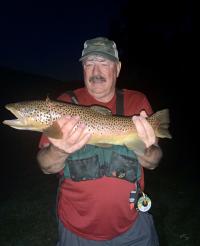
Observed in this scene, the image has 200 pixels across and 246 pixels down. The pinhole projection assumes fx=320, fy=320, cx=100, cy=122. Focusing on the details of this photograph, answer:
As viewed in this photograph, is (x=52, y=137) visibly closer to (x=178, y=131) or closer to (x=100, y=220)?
(x=100, y=220)

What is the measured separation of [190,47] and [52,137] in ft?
82.8

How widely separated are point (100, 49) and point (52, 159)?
5.32 ft

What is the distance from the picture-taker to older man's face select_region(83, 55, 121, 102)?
4.19 metres

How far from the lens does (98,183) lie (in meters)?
3.83

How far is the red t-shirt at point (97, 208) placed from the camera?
379cm

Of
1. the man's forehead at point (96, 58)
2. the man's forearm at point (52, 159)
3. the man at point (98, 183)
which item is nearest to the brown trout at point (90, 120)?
the man at point (98, 183)

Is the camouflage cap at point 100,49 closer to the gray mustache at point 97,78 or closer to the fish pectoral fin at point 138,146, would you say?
the gray mustache at point 97,78

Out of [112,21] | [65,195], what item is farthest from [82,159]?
[112,21]

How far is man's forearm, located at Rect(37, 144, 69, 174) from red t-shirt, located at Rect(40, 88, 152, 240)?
23 centimetres

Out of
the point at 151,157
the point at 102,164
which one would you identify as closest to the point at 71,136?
the point at 102,164

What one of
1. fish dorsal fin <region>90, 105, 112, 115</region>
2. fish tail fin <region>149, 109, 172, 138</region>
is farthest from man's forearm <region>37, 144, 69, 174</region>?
fish tail fin <region>149, 109, 172, 138</region>

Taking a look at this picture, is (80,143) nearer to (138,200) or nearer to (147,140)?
(147,140)

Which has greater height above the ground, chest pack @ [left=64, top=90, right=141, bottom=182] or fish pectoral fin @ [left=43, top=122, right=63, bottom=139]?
fish pectoral fin @ [left=43, top=122, right=63, bottom=139]

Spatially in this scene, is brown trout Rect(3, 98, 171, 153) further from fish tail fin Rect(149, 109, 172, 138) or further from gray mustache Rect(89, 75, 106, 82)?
gray mustache Rect(89, 75, 106, 82)
